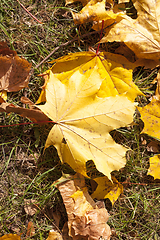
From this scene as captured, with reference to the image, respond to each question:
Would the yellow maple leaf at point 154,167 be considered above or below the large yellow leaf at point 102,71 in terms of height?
below

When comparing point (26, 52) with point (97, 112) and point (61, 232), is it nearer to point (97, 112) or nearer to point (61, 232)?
point (97, 112)

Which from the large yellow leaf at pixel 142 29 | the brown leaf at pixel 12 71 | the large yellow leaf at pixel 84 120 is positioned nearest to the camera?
the large yellow leaf at pixel 84 120

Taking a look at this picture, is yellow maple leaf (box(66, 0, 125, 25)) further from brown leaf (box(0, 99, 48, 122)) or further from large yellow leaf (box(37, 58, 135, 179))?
brown leaf (box(0, 99, 48, 122))

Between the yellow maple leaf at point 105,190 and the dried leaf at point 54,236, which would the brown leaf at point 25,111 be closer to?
the yellow maple leaf at point 105,190

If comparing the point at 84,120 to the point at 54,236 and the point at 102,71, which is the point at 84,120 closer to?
the point at 102,71

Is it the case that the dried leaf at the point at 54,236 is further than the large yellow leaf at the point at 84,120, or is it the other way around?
the dried leaf at the point at 54,236

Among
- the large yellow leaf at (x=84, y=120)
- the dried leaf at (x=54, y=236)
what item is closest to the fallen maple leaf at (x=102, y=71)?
the large yellow leaf at (x=84, y=120)

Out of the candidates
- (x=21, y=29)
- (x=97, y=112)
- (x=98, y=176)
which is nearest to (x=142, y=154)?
(x=98, y=176)

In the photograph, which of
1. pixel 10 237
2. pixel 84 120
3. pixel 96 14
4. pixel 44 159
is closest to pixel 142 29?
pixel 96 14

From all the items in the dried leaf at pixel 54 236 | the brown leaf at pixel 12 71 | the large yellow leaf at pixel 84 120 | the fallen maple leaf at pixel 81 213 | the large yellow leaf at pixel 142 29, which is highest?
the large yellow leaf at pixel 142 29
